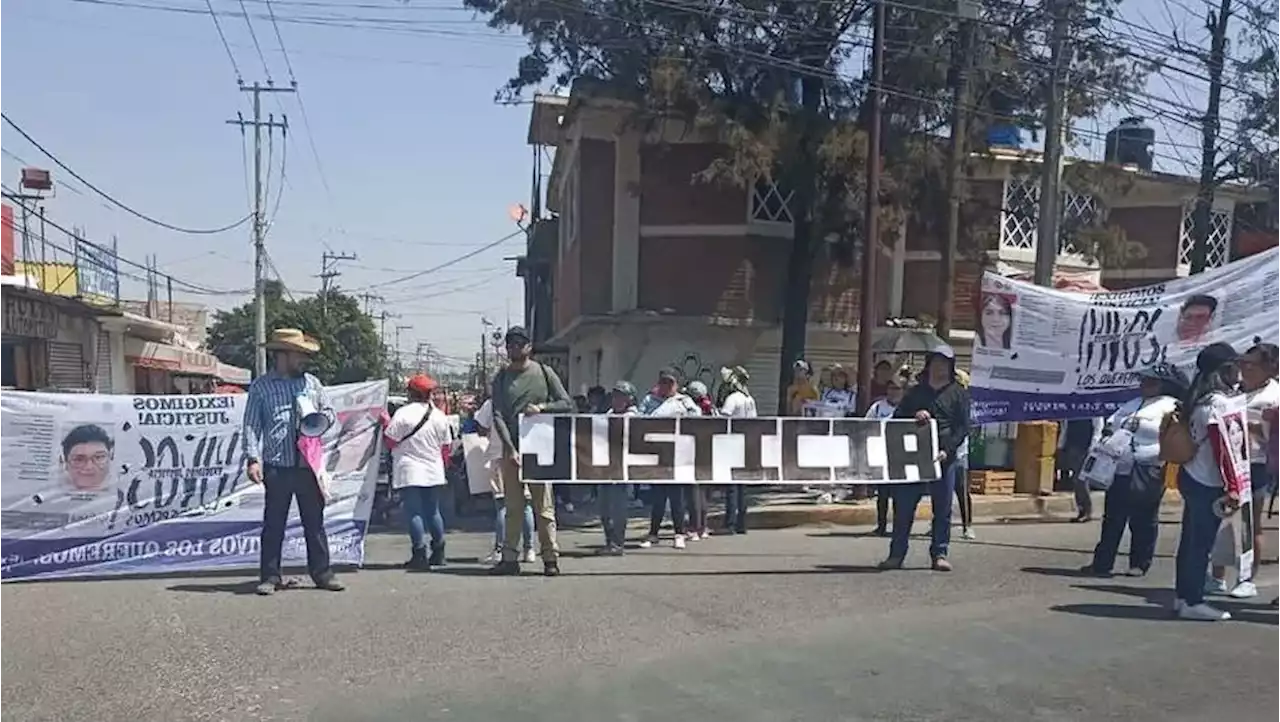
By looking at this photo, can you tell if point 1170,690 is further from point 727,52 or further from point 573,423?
point 727,52

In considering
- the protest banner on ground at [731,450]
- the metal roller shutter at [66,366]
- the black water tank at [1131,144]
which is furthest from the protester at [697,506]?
the metal roller shutter at [66,366]

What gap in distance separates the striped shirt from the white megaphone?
4 cm

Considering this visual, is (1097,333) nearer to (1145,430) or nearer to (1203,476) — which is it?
(1145,430)

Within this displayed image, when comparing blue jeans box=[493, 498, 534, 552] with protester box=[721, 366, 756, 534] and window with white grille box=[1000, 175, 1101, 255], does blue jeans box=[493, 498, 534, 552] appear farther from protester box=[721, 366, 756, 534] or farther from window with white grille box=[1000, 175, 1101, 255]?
window with white grille box=[1000, 175, 1101, 255]

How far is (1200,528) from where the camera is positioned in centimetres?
740

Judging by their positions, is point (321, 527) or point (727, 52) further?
point (727, 52)

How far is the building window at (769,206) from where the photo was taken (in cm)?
2039

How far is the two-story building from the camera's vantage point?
20250 mm

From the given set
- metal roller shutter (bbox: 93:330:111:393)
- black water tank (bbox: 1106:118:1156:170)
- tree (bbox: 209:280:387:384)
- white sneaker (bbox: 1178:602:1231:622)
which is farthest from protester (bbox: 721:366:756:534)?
tree (bbox: 209:280:387:384)

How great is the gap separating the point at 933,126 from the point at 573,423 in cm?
1027

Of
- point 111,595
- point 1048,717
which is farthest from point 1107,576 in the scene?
point 111,595

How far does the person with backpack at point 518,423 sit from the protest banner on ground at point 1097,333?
15.0 ft

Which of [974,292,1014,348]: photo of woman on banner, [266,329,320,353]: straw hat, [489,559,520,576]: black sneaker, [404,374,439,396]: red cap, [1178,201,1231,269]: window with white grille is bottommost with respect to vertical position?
[489,559,520,576]: black sneaker

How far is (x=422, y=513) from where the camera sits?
30.6 feet
